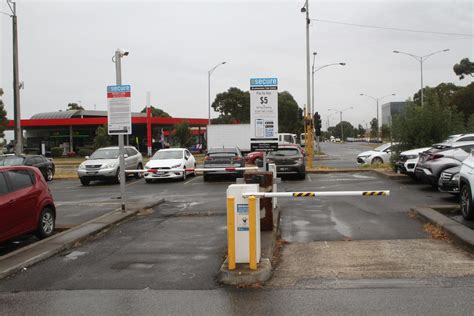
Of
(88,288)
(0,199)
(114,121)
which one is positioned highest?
(114,121)

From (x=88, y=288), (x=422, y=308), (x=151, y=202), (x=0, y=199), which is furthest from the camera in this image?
(x=151, y=202)

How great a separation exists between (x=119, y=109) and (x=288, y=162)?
10323mm

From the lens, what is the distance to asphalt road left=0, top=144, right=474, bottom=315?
5.44 meters

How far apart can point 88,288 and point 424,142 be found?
19.0 m

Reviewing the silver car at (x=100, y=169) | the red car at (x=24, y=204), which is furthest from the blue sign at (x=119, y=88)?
the silver car at (x=100, y=169)

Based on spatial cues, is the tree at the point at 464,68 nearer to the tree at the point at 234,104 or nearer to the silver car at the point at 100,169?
the tree at the point at 234,104

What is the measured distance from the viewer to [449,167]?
46.4 ft

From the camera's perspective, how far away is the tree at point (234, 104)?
277ft

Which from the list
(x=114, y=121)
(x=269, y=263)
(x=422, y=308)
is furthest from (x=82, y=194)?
(x=422, y=308)

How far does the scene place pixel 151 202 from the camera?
561 inches

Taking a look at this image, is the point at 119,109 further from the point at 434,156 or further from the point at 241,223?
the point at 434,156

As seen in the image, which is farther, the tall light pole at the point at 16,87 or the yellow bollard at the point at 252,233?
the tall light pole at the point at 16,87

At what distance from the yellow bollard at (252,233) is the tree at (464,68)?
338 feet

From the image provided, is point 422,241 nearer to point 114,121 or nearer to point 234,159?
point 114,121
